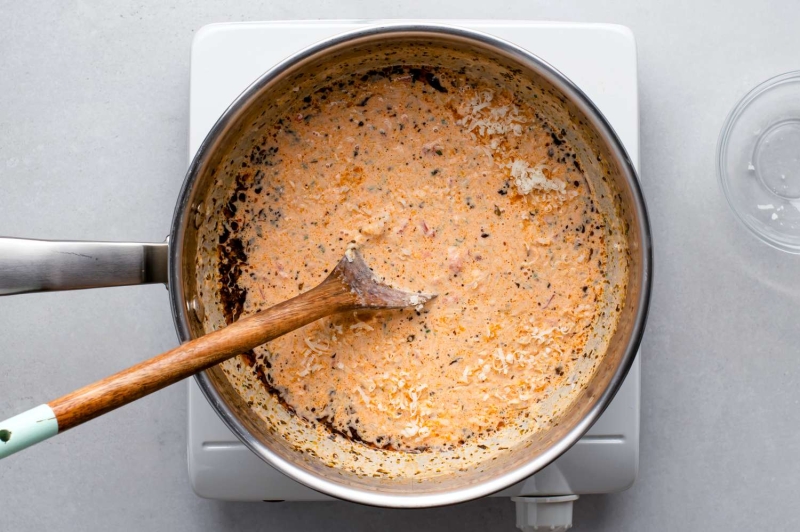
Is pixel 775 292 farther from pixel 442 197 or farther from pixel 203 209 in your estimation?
pixel 203 209

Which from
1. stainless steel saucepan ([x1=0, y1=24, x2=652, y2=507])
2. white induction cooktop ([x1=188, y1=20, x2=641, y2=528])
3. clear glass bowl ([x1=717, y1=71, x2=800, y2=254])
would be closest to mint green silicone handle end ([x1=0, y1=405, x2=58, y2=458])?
stainless steel saucepan ([x1=0, y1=24, x2=652, y2=507])

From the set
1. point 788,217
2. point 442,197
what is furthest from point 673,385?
point 442,197

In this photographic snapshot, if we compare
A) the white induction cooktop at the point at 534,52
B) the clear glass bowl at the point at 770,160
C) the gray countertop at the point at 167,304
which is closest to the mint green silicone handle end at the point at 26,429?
the white induction cooktop at the point at 534,52

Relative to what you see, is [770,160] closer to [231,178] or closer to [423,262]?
[423,262]

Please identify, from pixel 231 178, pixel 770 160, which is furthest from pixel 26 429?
pixel 770 160

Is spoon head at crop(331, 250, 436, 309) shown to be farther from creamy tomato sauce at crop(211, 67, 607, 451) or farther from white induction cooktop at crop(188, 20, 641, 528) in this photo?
white induction cooktop at crop(188, 20, 641, 528)

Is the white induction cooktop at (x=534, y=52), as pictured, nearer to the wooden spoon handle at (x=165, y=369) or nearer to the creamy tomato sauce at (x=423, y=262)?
the creamy tomato sauce at (x=423, y=262)
